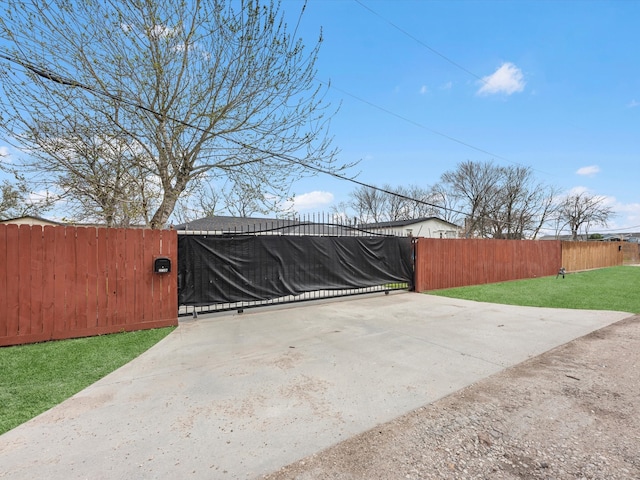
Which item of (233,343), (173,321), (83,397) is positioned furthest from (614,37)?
(83,397)

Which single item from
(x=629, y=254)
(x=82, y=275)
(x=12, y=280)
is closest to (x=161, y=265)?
(x=82, y=275)

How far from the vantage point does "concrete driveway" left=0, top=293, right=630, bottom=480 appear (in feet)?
6.93

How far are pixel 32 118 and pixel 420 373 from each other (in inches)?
296

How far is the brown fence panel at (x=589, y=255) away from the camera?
720 inches

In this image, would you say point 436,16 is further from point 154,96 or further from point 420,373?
point 420,373

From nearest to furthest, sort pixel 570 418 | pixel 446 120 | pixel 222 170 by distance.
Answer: pixel 570 418
pixel 222 170
pixel 446 120

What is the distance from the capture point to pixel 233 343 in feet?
15.6

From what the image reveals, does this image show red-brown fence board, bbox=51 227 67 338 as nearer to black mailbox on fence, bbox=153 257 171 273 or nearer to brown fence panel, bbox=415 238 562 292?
black mailbox on fence, bbox=153 257 171 273

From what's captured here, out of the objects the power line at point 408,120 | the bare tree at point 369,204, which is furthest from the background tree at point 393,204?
the power line at point 408,120

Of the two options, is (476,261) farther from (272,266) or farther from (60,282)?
(60,282)

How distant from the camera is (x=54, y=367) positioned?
3715 millimetres

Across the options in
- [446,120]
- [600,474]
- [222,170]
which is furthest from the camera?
[446,120]

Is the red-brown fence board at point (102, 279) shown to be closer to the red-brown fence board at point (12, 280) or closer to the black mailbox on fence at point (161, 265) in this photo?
the black mailbox on fence at point (161, 265)

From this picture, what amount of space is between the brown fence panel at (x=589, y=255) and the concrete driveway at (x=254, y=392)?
14.8m
